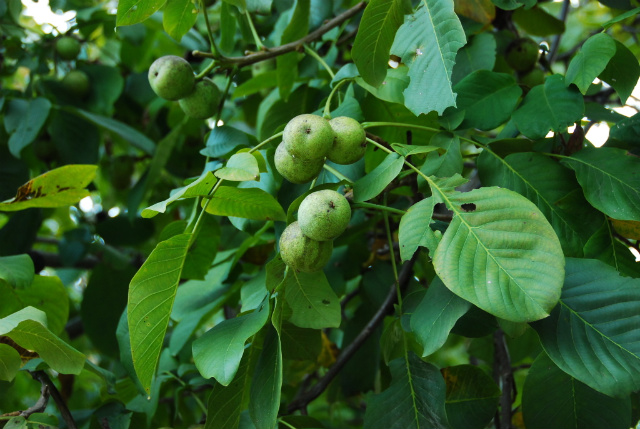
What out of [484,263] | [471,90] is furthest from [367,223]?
[484,263]

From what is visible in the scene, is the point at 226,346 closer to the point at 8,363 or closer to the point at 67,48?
the point at 8,363

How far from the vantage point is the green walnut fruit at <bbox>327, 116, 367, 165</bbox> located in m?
1.02

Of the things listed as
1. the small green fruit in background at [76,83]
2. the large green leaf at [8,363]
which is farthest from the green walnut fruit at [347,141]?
the small green fruit in background at [76,83]

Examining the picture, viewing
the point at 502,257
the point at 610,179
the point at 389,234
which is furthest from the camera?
the point at 389,234

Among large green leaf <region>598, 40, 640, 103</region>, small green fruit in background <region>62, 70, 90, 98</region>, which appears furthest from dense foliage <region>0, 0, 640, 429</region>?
small green fruit in background <region>62, 70, 90, 98</region>

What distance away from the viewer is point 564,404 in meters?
1.15

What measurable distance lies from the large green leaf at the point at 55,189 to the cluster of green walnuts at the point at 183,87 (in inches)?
9.6

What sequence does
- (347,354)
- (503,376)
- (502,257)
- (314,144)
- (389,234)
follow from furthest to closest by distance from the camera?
(503,376) < (347,354) < (389,234) < (314,144) < (502,257)

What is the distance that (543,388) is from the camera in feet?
3.83

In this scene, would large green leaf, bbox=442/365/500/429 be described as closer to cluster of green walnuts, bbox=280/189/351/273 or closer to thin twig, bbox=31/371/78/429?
cluster of green walnuts, bbox=280/189/351/273

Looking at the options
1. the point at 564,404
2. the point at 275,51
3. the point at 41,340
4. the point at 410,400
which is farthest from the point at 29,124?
the point at 564,404

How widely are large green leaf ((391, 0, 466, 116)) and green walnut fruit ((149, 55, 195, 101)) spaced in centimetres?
53

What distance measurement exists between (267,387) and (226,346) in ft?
0.33

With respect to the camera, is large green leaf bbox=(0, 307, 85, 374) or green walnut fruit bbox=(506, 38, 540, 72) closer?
large green leaf bbox=(0, 307, 85, 374)
